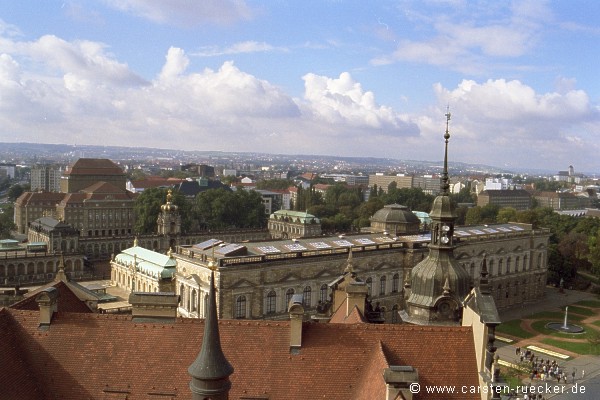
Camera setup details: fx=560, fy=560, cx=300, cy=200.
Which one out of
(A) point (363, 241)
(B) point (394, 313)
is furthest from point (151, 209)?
(B) point (394, 313)

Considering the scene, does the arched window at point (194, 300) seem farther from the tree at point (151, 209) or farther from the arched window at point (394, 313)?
the tree at point (151, 209)

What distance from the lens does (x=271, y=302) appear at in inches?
2238

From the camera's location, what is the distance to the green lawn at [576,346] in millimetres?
58562

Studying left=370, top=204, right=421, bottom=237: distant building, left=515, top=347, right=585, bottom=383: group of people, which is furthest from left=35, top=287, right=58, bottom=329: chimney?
left=370, top=204, right=421, bottom=237: distant building

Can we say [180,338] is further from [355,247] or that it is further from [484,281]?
[355,247]

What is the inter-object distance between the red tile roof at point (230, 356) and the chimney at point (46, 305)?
0.29m

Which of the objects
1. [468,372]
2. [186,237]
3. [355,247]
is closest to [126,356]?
[468,372]

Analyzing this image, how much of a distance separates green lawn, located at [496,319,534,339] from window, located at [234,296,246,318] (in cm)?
3140

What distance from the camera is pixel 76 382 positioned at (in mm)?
19203

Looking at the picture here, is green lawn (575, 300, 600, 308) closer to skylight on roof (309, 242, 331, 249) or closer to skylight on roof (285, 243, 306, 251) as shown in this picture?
skylight on roof (309, 242, 331, 249)

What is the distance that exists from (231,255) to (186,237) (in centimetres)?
6166

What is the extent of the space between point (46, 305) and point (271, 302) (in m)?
37.8

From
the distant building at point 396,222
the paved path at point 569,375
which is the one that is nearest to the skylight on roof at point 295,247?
the distant building at point 396,222

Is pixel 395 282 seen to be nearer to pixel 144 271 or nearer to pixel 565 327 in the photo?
pixel 565 327
